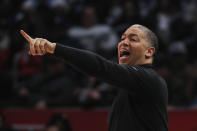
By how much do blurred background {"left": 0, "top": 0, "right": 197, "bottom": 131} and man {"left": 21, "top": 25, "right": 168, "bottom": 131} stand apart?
2.52 metres

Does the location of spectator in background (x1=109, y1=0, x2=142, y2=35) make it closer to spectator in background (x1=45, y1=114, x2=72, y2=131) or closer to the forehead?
spectator in background (x1=45, y1=114, x2=72, y2=131)

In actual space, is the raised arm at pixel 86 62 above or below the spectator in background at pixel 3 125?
above

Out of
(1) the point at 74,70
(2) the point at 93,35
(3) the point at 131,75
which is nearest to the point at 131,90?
(3) the point at 131,75

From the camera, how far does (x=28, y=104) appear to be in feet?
21.2

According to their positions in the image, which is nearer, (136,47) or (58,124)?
(136,47)

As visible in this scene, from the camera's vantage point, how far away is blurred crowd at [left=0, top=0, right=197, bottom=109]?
6.04m

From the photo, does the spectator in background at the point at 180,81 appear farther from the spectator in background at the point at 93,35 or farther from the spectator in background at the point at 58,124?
the spectator in background at the point at 58,124

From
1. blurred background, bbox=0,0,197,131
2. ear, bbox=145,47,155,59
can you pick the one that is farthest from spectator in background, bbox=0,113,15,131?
ear, bbox=145,47,155,59

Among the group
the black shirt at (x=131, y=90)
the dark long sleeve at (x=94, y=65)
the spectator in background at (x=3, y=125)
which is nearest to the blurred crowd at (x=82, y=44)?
the spectator in background at (x=3, y=125)

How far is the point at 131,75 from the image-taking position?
2246mm

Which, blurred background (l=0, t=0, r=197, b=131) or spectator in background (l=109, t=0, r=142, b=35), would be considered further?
spectator in background (l=109, t=0, r=142, b=35)

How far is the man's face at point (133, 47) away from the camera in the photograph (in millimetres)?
2613

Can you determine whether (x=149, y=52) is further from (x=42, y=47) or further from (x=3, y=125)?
(x=3, y=125)

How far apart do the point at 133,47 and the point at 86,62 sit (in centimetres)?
57
